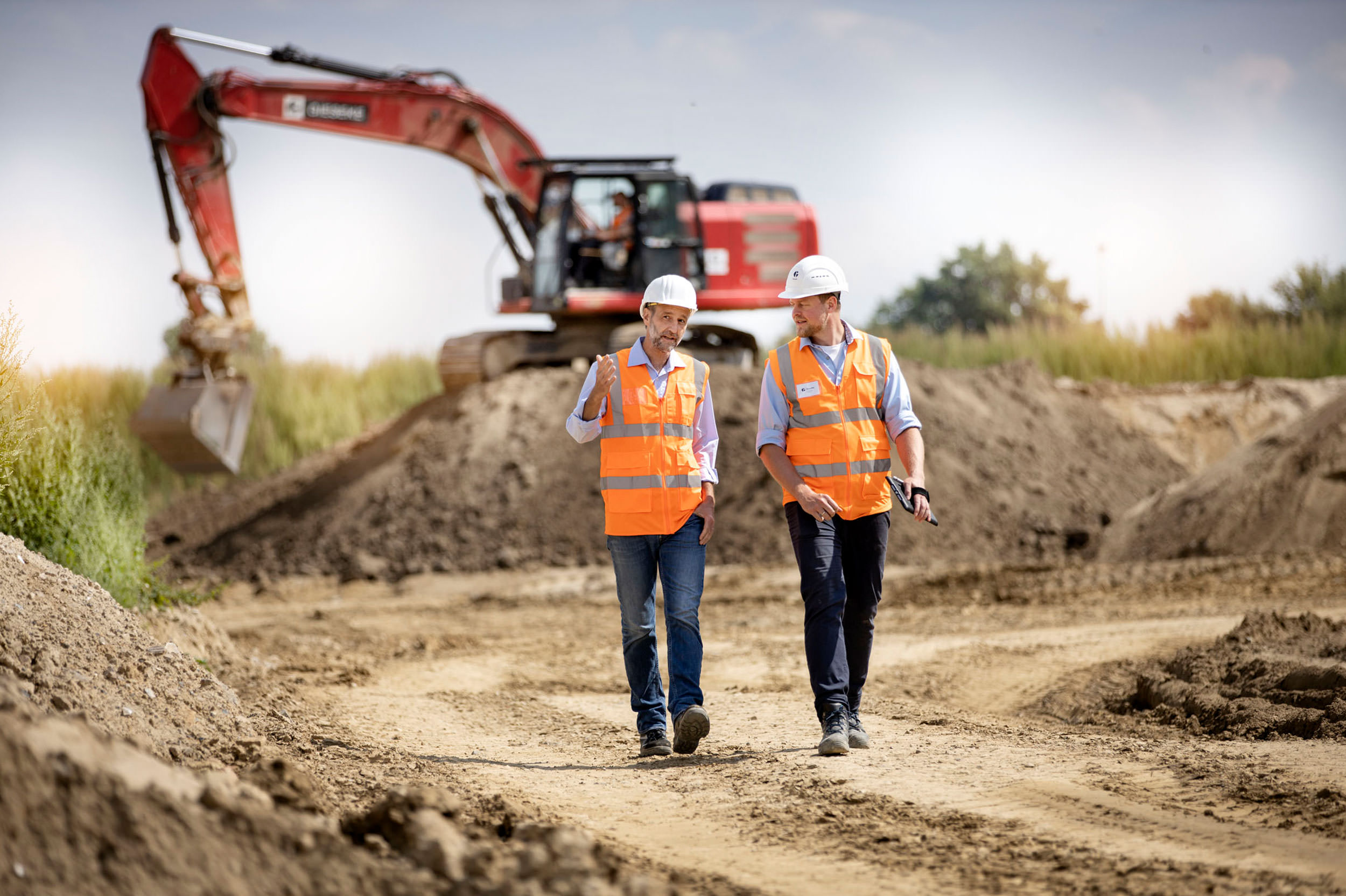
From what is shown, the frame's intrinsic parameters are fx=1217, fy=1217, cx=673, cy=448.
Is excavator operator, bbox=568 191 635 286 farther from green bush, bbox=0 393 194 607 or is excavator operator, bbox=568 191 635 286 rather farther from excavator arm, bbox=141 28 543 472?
green bush, bbox=0 393 194 607

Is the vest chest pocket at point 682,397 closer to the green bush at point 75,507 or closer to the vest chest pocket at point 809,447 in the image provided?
the vest chest pocket at point 809,447

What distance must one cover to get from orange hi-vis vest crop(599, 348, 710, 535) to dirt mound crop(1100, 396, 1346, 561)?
9310 mm

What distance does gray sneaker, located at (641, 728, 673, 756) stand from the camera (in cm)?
528

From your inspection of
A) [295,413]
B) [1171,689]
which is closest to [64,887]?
[1171,689]

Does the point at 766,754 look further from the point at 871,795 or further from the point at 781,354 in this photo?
the point at 781,354

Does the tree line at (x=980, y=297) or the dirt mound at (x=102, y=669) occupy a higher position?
the tree line at (x=980, y=297)

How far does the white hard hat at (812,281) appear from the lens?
516cm

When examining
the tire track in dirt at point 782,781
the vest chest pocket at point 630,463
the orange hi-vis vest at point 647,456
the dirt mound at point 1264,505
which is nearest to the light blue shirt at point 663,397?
the orange hi-vis vest at point 647,456

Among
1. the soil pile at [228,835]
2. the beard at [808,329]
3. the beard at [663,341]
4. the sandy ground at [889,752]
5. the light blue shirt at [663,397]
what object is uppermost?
the beard at [808,329]

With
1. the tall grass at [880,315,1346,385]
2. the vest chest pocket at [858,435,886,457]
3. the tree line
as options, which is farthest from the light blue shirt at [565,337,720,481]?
the tree line

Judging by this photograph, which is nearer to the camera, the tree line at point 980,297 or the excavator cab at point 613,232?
the excavator cab at point 613,232

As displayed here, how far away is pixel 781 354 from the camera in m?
5.29

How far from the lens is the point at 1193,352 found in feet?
78.8

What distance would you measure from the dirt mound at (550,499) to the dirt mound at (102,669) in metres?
8.75
